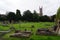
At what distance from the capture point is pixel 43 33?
1466cm

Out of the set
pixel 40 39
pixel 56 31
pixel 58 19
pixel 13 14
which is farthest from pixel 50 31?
pixel 13 14

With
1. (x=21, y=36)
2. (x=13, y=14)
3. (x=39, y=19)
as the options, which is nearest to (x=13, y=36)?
(x=21, y=36)

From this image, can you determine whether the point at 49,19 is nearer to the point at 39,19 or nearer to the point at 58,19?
the point at 39,19

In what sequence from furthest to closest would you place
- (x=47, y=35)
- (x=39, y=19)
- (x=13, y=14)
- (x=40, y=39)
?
(x=13, y=14) → (x=39, y=19) → (x=47, y=35) → (x=40, y=39)

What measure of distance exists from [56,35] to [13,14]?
18387mm

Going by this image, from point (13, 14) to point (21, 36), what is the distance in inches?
742

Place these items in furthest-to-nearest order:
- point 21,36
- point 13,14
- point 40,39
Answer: point 13,14 → point 21,36 → point 40,39

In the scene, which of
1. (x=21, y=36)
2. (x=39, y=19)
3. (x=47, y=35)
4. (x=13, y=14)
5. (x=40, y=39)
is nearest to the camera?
(x=40, y=39)

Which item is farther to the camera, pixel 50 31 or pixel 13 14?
pixel 13 14

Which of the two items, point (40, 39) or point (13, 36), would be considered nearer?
point (40, 39)

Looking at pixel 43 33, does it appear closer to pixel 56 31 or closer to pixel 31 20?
pixel 56 31

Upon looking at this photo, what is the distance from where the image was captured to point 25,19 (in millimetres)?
28984

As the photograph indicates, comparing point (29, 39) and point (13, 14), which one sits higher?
point (13, 14)

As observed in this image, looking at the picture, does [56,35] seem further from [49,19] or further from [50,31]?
[49,19]
